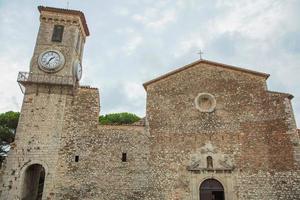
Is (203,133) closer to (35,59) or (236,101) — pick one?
(236,101)

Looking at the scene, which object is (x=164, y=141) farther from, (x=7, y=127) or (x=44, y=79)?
(x=7, y=127)

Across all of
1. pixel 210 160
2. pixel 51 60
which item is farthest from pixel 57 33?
pixel 210 160

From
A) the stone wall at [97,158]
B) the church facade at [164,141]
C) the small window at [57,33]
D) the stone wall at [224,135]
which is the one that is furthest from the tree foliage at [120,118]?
the stone wall at [97,158]

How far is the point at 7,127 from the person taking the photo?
2705 cm

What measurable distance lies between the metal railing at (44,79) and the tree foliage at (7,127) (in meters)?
11.7

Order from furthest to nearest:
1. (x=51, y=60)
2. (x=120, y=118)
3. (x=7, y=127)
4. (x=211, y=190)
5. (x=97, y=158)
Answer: (x=120, y=118) < (x=7, y=127) < (x=51, y=60) < (x=97, y=158) < (x=211, y=190)

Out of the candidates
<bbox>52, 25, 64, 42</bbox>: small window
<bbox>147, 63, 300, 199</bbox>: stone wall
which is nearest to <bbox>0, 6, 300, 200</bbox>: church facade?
<bbox>147, 63, 300, 199</bbox>: stone wall

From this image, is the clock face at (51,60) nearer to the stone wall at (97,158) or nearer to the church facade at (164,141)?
the church facade at (164,141)

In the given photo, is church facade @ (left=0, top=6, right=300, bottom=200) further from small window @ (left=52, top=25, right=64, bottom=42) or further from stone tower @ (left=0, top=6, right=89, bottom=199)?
small window @ (left=52, top=25, right=64, bottom=42)

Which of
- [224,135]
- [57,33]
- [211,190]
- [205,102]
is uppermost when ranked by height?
[57,33]

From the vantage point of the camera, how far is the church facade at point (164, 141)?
14828mm

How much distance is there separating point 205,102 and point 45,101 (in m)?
9.84

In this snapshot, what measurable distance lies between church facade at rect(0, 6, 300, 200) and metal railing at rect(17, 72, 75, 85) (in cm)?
6

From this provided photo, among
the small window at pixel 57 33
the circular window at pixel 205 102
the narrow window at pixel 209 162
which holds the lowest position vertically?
the narrow window at pixel 209 162
